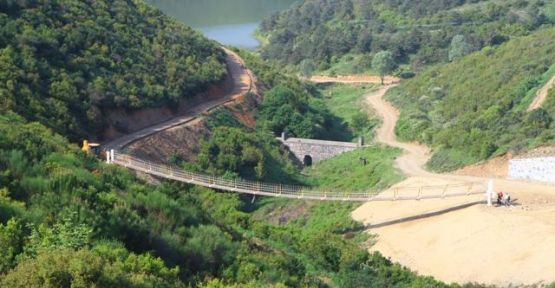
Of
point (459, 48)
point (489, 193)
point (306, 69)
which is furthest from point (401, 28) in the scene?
point (489, 193)

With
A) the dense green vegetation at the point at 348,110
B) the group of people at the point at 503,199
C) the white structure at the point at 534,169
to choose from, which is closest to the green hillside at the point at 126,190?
the dense green vegetation at the point at 348,110

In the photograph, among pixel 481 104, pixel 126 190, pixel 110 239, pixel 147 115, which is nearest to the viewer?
pixel 110 239

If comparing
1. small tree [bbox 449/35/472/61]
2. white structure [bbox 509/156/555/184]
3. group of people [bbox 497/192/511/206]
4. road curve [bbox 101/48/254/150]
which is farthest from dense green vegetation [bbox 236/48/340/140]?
small tree [bbox 449/35/472/61]

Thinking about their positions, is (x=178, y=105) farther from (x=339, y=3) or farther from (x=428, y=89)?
(x=339, y=3)

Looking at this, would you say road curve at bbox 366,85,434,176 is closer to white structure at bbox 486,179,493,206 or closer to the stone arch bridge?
the stone arch bridge

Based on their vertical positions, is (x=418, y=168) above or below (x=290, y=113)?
below

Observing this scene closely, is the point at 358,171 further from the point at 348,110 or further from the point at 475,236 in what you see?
the point at 348,110
